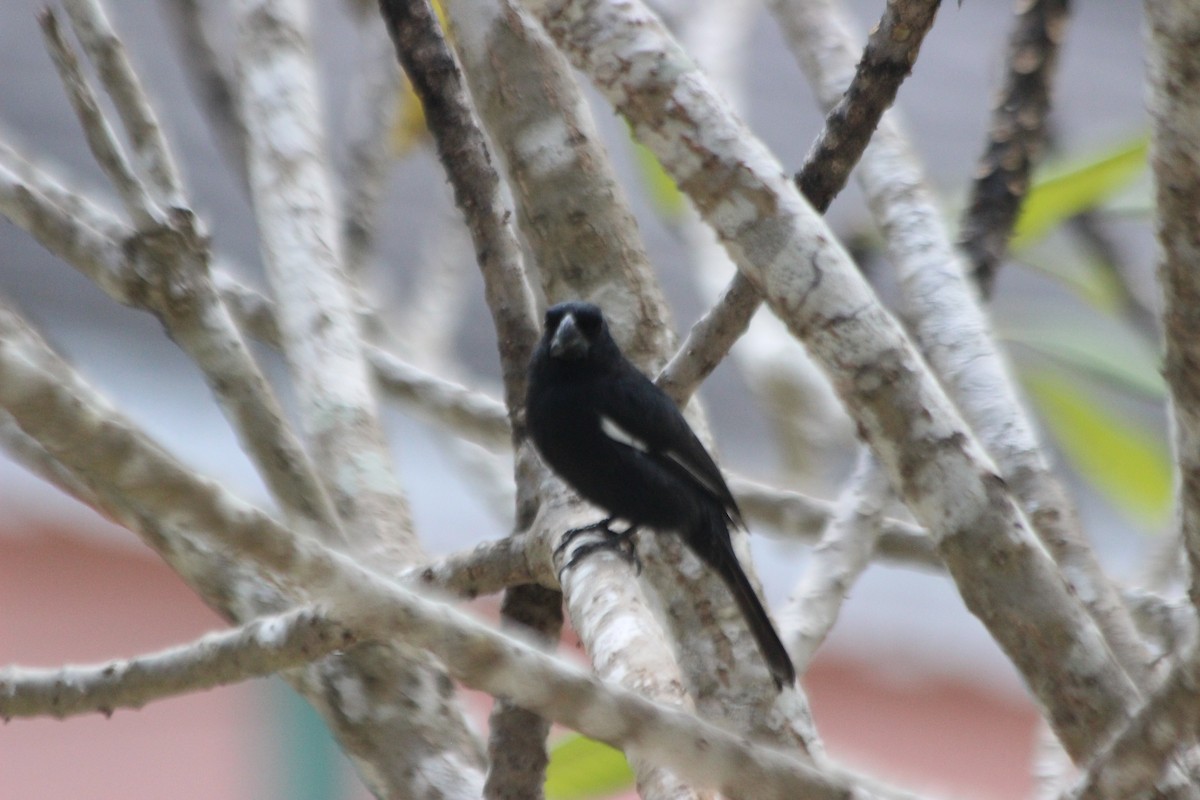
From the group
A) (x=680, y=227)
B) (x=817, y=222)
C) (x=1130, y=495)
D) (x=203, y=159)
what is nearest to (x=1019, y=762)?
(x=1130, y=495)

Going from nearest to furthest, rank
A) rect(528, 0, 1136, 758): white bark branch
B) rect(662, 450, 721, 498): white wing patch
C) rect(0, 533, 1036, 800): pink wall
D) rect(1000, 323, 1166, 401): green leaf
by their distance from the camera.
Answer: rect(528, 0, 1136, 758): white bark branch
rect(662, 450, 721, 498): white wing patch
rect(1000, 323, 1166, 401): green leaf
rect(0, 533, 1036, 800): pink wall

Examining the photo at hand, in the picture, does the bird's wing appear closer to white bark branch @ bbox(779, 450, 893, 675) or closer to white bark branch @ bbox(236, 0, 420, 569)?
white bark branch @ bbox(779, 450, 893, 675)

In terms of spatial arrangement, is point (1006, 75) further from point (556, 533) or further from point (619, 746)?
point (619, 746)

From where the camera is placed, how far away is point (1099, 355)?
170 inches

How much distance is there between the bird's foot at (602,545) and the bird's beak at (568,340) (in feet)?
1.08

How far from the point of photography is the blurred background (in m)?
4.51

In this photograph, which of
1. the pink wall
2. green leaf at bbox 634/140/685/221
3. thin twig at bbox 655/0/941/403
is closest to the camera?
thin twig at bbox 655/0/941/403

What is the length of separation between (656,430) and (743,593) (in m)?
0.49

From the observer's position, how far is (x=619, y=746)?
5.09 ft

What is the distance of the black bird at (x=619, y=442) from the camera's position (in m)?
2.84

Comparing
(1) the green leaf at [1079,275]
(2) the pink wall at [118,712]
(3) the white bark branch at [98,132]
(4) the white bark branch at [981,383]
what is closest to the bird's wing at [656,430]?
(4) the white bark branch at [981,383]

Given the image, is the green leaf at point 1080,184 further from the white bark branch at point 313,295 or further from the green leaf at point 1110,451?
the white bark branch at point 313,295

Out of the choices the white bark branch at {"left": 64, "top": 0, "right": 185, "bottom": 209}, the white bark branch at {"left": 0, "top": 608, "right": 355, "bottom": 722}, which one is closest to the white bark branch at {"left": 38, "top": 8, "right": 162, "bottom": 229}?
the white bark branch at {"left": 64, "top": 0, "right": 185, "bottom": 209}

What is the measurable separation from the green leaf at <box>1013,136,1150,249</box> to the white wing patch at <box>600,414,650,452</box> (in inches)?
48.4
